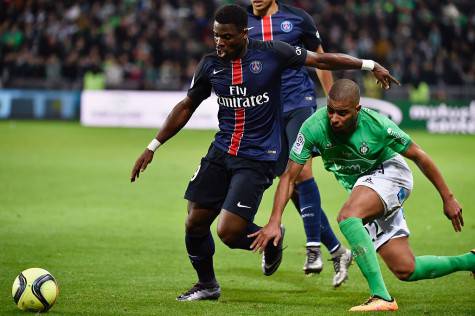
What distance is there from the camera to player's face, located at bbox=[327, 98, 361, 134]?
Result: 6.27 m

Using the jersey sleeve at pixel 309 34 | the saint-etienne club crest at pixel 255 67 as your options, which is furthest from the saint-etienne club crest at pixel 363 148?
the jersey sleeve at pixel 309 34

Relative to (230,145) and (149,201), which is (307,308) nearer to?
(230,145)

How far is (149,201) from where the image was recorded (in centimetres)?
1266

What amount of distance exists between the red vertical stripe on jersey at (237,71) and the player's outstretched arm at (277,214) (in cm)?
81

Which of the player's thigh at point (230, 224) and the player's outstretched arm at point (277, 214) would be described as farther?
the player's thigh at point (230, 224)

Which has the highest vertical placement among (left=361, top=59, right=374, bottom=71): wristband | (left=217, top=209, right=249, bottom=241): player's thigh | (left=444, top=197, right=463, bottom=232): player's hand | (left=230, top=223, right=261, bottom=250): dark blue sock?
(left=361, top=59, right=374, bottom=71): wristband

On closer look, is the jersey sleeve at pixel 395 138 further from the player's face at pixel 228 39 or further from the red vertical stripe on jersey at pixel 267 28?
the red vertical stripe on jersey at pixel 267 28

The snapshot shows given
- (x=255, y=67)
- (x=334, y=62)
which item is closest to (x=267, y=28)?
(x=334, y=62)

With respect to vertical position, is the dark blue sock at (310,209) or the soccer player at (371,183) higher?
the soccer player at (371,183)

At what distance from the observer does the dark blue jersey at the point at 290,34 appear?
27.3 feet

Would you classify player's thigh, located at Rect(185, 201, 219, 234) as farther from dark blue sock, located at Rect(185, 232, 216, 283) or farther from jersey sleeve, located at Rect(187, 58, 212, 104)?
jersey sleeve, located at Rect(187, 58, 212, 104)

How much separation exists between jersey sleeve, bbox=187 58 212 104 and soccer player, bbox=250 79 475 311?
0.91 meters

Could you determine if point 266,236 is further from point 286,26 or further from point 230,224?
point 286,26

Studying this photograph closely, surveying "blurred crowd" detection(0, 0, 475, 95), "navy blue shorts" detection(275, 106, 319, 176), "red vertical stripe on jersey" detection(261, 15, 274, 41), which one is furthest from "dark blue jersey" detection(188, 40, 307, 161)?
"blurred crowd" detection(0, 0, 475, 95)
